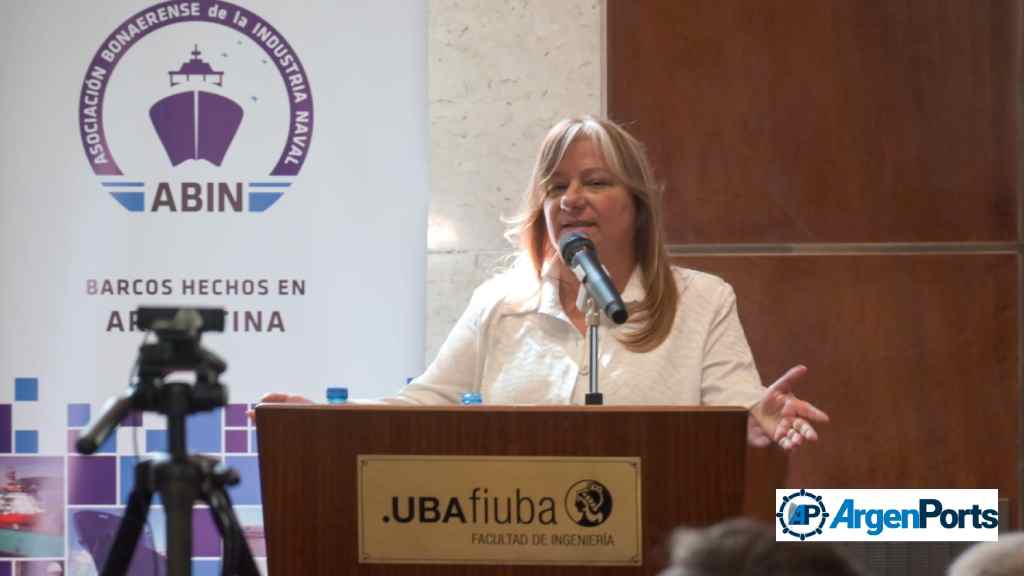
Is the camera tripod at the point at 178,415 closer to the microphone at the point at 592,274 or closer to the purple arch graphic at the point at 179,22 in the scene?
the microphone at the point at 592,274

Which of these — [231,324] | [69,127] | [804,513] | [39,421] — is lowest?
[804,513]

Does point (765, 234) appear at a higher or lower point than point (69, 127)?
lower

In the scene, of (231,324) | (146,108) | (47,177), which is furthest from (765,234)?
(47,177)

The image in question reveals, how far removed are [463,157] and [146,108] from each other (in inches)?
43.4

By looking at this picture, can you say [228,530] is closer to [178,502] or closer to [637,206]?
[178,502]

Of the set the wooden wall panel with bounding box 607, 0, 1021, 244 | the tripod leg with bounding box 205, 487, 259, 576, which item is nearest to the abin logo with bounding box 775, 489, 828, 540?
the wooden wall panel with bounding box 607, 0, 1021, 244

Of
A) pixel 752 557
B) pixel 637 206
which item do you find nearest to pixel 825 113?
pixel 637 206

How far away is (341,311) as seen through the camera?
468 cm

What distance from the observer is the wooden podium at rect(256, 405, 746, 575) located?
2299mm

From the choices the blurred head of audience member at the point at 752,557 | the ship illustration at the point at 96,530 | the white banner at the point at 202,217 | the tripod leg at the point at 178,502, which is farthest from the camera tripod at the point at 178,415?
the ship illustration at the point at 96,530

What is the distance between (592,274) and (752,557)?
156 centimetres

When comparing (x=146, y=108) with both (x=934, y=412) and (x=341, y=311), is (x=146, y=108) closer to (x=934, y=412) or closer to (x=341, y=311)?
(x=341, y=311)

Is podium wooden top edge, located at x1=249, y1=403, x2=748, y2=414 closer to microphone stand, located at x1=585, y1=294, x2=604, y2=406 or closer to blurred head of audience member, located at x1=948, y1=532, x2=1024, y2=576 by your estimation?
microphone stand, located at x1=585, y1=294, x2=604, y2=406

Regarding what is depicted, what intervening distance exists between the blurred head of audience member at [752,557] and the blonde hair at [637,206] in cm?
202
